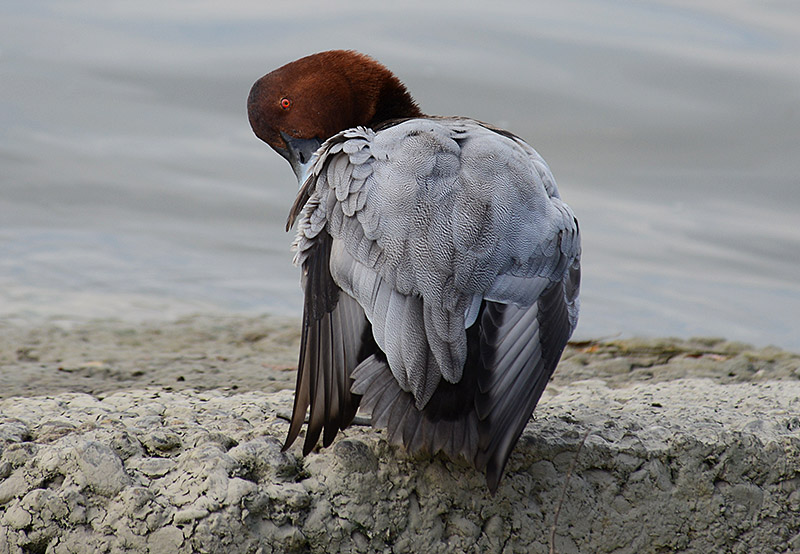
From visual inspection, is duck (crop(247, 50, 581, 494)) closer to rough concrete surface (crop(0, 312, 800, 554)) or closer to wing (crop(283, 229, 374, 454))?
wing (crop(283, 229, 374, 454))

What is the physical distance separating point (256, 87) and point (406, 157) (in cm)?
126

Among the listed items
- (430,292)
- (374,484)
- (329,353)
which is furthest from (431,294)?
(374,484)

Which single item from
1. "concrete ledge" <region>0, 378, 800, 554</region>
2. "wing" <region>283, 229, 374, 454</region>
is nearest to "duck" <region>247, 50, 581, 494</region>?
"wing" <region>283, 229, 374, 454</region>

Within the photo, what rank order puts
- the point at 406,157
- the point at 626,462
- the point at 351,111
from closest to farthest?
the point at 406,157, the point at 626,462, the point at 351,111

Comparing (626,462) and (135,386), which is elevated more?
(626,462)

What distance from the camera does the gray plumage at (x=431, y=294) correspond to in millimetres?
2465

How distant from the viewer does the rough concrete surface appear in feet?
8.05

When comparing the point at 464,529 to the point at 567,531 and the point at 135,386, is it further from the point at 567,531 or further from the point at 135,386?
the point at 135,386

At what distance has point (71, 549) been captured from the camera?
7.97 ft

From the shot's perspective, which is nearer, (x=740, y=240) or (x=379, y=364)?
(x=379, y=364)

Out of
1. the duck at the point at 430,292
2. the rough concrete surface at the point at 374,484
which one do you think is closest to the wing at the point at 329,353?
the duck at the point at 430,292

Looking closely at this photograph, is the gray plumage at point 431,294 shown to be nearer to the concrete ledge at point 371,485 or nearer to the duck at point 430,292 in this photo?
the duck at point 430,292

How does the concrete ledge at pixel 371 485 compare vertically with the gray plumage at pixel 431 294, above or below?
below

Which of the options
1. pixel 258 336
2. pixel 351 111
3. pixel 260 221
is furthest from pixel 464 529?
pixel 260 221
